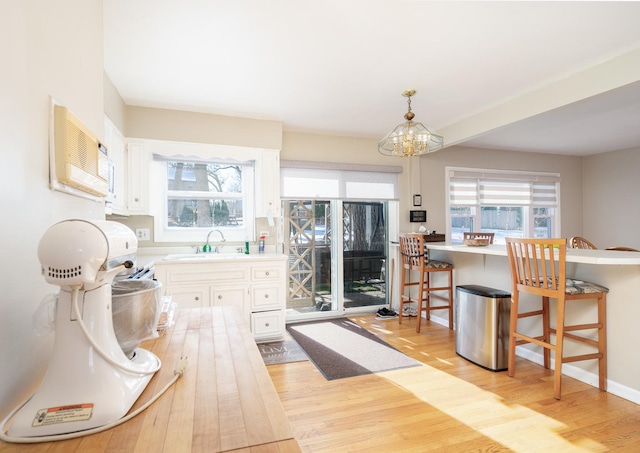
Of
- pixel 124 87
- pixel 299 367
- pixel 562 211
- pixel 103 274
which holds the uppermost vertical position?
pixel 124 87

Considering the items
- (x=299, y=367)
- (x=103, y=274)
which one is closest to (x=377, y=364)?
(x=299, y=367)

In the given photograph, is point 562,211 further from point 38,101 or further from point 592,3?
point 38,101

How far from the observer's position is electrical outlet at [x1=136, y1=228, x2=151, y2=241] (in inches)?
131

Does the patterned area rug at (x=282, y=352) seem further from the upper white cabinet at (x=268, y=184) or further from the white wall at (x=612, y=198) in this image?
the white wall at (x=612, y=198)

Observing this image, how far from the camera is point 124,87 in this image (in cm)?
281

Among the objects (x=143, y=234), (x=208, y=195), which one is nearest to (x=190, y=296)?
(x=143, y=234)

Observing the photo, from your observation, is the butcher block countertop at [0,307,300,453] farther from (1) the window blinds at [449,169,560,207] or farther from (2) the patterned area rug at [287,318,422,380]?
(1) the window blinds at [449,169,560,207]

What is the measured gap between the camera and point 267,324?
3.23 meters

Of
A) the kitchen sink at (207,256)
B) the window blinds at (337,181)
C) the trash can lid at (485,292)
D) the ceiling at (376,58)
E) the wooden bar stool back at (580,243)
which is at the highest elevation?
the ceiling at (376,58)

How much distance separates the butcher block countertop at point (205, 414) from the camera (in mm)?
543

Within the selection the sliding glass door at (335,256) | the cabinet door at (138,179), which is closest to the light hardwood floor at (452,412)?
the sliding glass door at (335,256)

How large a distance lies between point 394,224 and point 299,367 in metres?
2.52

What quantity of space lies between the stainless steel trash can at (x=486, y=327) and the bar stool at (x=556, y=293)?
5.0 inches

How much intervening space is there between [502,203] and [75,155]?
18.3 feet
